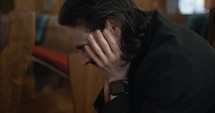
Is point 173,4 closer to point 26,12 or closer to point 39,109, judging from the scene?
point 39,109

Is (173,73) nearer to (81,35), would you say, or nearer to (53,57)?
(81,35)

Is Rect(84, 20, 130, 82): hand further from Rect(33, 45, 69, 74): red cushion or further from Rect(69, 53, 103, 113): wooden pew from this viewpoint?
Rect(33, 45, 69, 74): red cushion

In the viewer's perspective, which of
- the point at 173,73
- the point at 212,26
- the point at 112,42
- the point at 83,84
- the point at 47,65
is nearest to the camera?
the point at 173,73

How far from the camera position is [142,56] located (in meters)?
0.81

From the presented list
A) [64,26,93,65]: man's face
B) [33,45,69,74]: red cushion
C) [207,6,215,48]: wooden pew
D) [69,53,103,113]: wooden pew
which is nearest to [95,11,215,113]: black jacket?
[64,26,93,65]: man's face

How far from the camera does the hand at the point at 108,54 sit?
823 millimetres

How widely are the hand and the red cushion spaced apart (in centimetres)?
168

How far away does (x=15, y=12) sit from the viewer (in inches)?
73.8

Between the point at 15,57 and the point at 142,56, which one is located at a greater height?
the point at 142,56

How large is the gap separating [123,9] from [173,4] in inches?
148

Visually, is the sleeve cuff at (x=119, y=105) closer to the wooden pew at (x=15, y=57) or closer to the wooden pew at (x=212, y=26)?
the wooden pew at (x=212, y=26)

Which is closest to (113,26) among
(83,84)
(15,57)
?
(83,84)

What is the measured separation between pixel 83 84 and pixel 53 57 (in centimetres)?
144

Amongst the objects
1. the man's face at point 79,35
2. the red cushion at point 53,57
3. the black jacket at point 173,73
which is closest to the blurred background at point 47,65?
the red cushion at point 53,57
